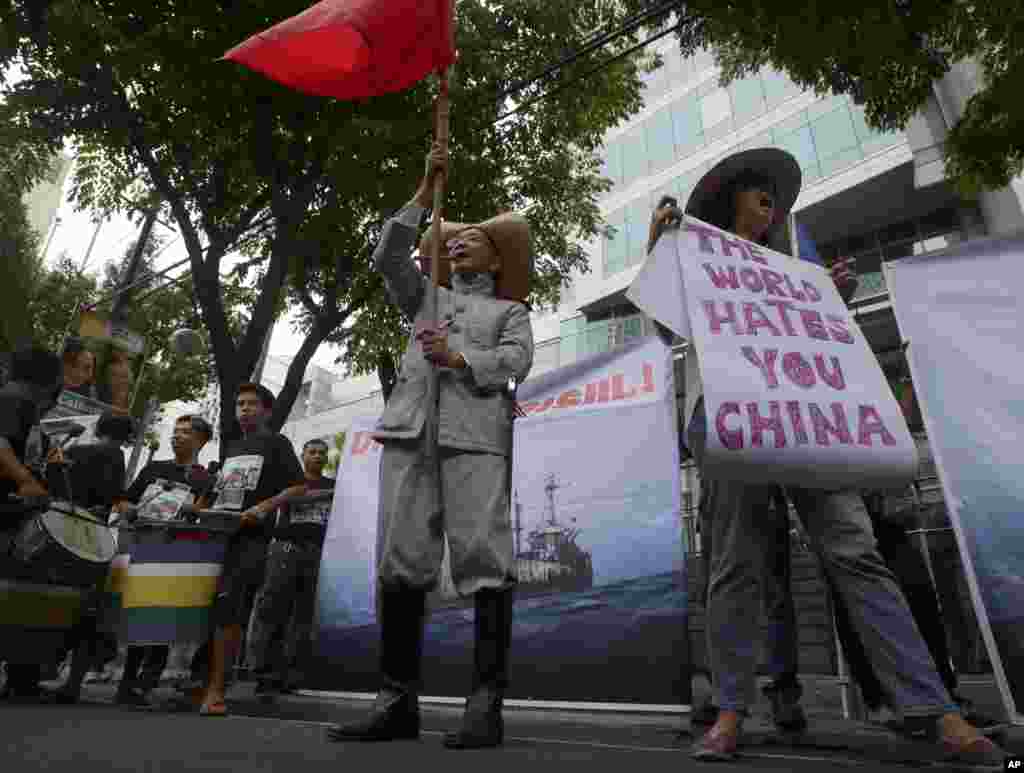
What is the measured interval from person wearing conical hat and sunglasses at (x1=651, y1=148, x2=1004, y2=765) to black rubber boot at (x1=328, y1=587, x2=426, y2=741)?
821 mm

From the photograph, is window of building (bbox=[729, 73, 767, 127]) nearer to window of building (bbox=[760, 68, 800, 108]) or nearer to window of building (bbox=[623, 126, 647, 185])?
window of building (bbox=[760, 68, 800, 108])

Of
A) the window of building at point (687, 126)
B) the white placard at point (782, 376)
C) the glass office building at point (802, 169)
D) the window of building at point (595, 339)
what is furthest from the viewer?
the window of building at point (687, 126)

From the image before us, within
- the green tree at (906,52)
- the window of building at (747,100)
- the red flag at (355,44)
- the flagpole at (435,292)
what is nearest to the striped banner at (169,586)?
the flagpole at (435,292)

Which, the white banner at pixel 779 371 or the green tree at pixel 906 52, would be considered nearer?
the white banner at pixel 779 371

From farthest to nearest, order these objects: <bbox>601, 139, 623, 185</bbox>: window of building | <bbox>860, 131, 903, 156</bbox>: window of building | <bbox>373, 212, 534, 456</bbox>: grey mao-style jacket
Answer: <bbox>601, 139, 623, 185</bbox>: window of building < <bbox>860, 131, 903, 156</bbox>: window of building < <bbox>373, 212, 534, 456</bbox>: grey mao-style jacket

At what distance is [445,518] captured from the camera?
2232 millimetres

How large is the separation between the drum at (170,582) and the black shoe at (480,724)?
200cm

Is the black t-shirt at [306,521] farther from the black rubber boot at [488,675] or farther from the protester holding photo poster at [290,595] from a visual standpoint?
the black rubber boot at [488,675]

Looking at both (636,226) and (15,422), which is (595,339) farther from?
(15,422)

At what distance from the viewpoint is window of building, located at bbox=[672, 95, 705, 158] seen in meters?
19.6

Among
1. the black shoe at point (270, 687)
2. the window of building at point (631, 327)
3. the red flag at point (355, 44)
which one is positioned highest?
the window of building at point (631, 327)

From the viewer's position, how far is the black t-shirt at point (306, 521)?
212 inches

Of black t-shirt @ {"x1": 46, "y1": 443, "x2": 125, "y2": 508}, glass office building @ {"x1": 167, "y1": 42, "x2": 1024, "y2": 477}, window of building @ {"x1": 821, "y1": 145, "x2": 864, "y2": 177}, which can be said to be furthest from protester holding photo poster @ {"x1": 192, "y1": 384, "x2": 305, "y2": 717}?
window of building @ {"x1": 821, "y1": 145, "x2": 864, "y2": 177}

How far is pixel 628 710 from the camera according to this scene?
11.2 feet
